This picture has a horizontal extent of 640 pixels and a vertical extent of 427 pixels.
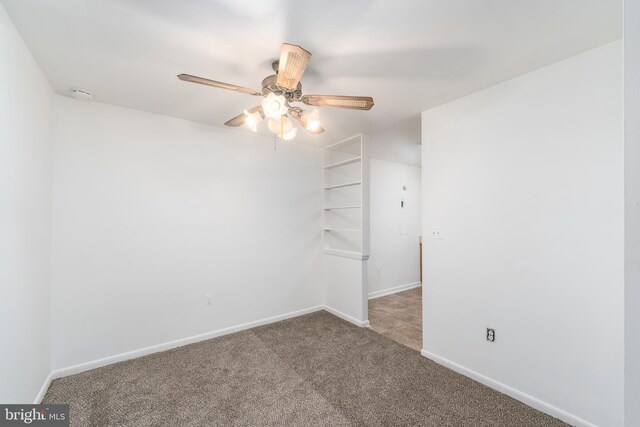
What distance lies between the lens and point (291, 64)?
142cm

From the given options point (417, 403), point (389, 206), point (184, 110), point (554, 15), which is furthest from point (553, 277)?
point (184, 110)

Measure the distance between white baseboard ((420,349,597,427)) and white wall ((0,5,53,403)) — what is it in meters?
3.03

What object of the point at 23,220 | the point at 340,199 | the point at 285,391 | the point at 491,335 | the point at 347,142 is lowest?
the point at 285,391

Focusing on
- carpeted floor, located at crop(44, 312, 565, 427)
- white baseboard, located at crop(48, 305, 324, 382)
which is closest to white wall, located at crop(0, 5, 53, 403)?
white baseboard, located at crop(48, 305, 324, 382)

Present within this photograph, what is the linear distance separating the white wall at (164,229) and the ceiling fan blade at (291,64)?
179 cm

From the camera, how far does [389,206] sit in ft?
15.7

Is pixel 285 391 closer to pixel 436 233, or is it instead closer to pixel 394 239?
pixel 436 233

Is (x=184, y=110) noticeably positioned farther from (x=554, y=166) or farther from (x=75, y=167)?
(x=554, y=166)

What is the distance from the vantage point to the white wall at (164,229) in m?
2.32

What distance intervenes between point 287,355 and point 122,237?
1.96 m

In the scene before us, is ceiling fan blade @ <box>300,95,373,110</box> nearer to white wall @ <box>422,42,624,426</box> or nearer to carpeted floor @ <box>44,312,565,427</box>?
white wall @ <box>422,42,624,426</box>

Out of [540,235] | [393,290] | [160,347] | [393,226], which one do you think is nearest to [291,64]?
[540,235]

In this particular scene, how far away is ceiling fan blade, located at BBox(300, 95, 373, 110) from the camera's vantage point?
5.49 ft

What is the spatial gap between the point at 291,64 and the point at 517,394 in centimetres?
274
